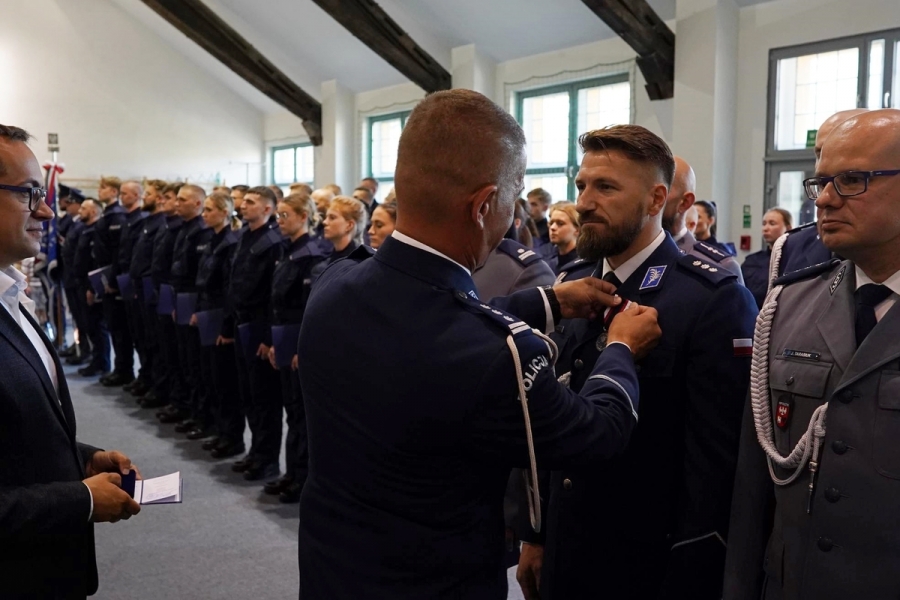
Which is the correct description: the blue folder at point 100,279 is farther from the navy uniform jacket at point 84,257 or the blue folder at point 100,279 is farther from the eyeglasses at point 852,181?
the eyeglasses at point 852,181

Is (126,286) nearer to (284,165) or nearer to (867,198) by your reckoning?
(867,198)

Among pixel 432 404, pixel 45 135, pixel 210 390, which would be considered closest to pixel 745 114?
pixel 210 390

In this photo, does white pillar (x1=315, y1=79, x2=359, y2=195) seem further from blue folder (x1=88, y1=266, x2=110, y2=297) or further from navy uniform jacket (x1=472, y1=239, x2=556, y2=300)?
navy uniform jacket (x1=472, y1=239, x2=556, y2=300)

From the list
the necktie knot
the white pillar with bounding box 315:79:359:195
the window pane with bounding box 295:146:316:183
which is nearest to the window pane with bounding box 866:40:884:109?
the necktie knot

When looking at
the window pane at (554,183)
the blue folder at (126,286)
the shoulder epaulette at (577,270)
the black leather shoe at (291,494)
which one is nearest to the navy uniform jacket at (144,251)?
the blue folder at (126,286)

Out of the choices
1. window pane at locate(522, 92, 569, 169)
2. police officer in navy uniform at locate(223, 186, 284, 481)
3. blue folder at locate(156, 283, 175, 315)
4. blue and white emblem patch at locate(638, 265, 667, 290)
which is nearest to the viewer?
blue and white emblem patch at locate(638, 265, 667, 290)

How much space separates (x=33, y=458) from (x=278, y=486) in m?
2.90

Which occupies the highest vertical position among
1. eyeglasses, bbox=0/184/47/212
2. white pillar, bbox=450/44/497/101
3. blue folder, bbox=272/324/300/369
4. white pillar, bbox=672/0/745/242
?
white pillar, bbox=450/44/497/101

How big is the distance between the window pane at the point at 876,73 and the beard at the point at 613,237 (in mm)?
5304

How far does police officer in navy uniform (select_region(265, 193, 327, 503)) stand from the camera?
14.3ft

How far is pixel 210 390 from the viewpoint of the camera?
5512mm

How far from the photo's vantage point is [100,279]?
6891 mm

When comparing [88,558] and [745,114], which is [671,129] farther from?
[88,558]

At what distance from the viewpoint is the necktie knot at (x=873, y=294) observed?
4.78 ft
